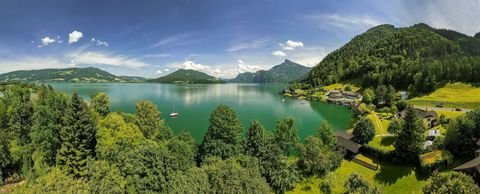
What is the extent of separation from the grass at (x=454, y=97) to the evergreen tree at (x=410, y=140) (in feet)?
189

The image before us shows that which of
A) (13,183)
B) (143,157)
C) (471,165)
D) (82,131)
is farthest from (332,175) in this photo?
(13,183)

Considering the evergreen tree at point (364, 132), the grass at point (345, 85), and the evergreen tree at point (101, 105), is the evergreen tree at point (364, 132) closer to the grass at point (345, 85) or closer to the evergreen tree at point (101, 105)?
the evergreen tree at point (101, 105)

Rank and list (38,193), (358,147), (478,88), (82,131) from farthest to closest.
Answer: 1. (478,88)
2. (358,147)
3. (82,131)
4. (38,193)

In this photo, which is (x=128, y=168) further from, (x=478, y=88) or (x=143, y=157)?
(x=478, y=88)

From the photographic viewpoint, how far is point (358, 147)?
36.3 metres

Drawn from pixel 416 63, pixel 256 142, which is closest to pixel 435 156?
pixel 256 142

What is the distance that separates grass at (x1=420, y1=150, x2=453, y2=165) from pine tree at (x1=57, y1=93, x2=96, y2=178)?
38.2 m

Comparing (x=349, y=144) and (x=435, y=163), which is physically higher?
(x=435, y=163)

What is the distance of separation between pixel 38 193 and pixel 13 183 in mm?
21980

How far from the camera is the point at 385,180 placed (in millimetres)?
29516

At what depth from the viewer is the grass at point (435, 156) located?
2872cm

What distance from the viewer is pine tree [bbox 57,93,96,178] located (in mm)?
26266

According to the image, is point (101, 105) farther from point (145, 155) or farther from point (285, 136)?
point (285, 136)

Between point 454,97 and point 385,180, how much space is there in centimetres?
7848
